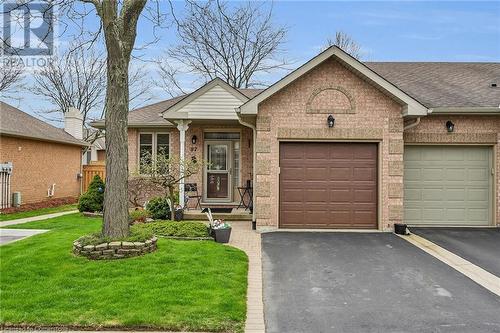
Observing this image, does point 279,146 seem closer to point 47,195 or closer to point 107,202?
point 107,202

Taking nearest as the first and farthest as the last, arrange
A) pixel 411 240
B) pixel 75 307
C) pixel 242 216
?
pixel 75 307 < pixel 411 240 < pixel 242 216

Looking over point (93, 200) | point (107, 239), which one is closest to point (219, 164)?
point (93, 200)

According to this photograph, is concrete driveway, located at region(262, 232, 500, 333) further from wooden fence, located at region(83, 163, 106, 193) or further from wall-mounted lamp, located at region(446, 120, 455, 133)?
wooden fence, located at region(83, 163, 106, 193)

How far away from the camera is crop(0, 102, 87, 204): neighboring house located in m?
15.3

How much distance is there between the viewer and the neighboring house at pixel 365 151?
10250mm

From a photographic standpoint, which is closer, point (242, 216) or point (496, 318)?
point (496, 318)

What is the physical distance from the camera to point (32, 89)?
30188mm

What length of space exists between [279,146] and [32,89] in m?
27.1

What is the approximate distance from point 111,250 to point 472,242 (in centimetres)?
806

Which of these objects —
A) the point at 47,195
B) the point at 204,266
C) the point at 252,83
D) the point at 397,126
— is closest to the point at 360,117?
the point at 397,126

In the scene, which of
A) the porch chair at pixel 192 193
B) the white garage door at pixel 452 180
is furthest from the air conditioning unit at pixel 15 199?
the white garage door at pixel 452 180

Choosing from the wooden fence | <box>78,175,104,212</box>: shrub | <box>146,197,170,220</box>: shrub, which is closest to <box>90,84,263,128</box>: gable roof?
<box>78,175,104,212</box>: shrub

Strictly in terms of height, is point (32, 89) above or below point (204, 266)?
above

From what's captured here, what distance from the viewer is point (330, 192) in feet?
34.2
